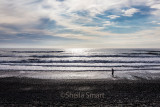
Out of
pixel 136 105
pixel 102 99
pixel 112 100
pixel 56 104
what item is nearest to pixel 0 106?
pixel 56 104

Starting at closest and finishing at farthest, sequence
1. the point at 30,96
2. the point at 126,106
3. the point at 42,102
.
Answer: the point at 126,106 → the point at 42,102 → the point at 30,96

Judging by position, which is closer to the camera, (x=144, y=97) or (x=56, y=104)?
(x=56, y=104)

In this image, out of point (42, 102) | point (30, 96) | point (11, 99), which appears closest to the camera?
point (42, 102)

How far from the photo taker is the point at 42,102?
7238 mm

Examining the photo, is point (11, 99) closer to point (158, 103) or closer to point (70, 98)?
point (70, 98)

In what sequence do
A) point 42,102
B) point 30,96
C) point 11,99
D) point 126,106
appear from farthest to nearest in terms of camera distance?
point 30,96
point 11,99
point 42,102
point 126,106

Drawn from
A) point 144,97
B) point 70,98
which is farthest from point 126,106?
point 70,98

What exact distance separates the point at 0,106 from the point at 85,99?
14.2 ft

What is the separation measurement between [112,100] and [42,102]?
3777 mm

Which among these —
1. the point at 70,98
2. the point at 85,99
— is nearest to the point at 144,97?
the point at 85,99

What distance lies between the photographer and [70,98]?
7891 mm

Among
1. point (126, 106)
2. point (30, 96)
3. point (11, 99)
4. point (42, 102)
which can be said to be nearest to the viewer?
point (126, 106)

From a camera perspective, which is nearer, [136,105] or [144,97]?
[136,105]

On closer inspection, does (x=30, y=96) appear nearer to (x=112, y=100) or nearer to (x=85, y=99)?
(x=85, y=99)
